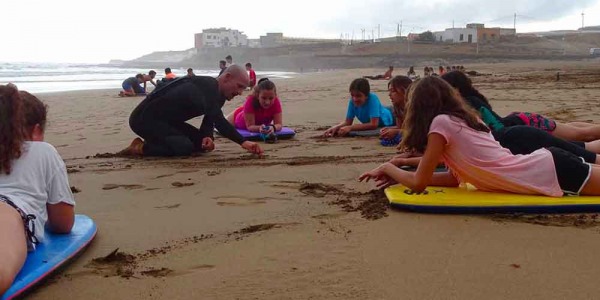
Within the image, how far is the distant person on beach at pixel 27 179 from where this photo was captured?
263 cm

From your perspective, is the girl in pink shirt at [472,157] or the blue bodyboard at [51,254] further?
the girl in pink shirt at [472,157]

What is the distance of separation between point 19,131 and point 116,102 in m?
12.8

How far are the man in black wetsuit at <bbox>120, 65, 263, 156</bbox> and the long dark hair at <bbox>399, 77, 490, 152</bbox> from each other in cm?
244

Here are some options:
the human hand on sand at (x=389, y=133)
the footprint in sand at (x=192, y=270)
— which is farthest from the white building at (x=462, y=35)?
the footprint in sand at (x=192, y=270)

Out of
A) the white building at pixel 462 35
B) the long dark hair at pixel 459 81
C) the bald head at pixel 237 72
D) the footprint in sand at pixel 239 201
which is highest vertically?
the white building at pixel 462 35

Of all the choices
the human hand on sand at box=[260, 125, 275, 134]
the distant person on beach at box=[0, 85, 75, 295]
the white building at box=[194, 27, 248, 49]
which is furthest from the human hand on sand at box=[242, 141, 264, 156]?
the white building at box=[194, 27, 248, 49]

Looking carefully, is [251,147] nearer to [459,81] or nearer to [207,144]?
[207,144]

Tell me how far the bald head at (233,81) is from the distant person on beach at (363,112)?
177 centimetres

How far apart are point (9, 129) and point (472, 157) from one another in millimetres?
2777

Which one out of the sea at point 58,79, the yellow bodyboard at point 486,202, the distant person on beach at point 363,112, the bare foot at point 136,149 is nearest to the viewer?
the yellow bodyboard at point 486,202

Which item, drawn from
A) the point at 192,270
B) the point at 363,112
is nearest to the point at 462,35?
the point at 363,112

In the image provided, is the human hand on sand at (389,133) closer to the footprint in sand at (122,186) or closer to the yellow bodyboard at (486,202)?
the yellow bodyboard at (486,202)

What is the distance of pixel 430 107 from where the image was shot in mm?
3588

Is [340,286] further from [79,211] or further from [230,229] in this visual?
[79,211]
